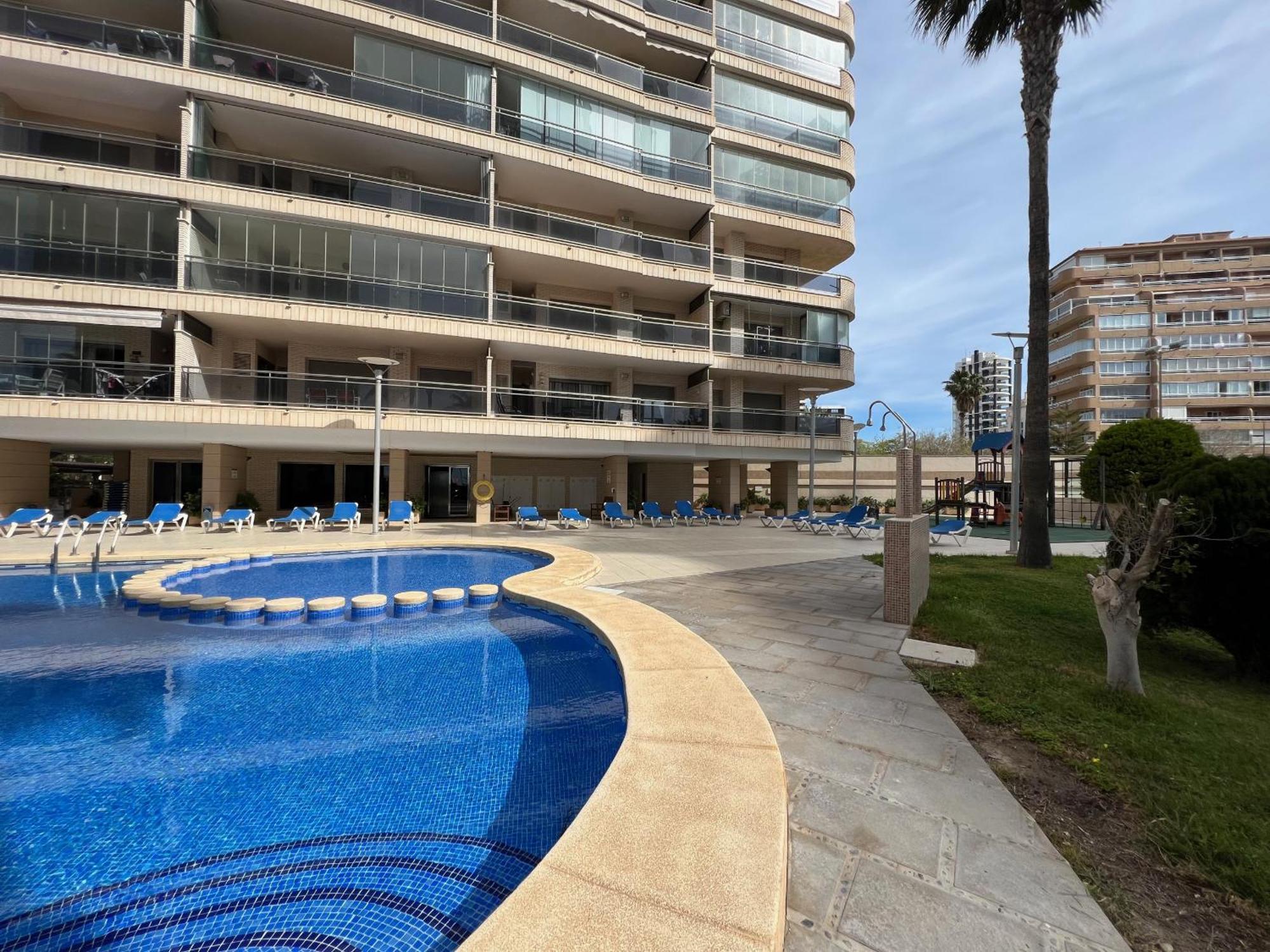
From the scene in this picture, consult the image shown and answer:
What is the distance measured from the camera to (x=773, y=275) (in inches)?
952

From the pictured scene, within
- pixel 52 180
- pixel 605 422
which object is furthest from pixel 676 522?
pixel 52 180

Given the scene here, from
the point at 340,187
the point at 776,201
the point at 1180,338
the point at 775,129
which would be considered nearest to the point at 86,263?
the point at 340,187

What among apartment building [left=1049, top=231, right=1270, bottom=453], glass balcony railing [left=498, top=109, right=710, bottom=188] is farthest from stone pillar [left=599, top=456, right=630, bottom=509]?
apartment building [left=1049, top=231, right=1270, bottom=453]

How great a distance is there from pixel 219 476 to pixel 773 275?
78.9 ft

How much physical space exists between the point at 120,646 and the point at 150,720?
254 cm

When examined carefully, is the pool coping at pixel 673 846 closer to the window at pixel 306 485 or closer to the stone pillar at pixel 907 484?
the stone pillar at pixel 907 484

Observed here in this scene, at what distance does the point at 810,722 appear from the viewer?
12.0 feet

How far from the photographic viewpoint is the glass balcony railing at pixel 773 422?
22141mm

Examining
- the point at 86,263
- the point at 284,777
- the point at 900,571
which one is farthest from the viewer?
the point at 86,263

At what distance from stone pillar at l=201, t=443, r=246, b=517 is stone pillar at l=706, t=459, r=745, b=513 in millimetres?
19279

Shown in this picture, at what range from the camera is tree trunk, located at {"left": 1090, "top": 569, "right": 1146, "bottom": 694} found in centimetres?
416

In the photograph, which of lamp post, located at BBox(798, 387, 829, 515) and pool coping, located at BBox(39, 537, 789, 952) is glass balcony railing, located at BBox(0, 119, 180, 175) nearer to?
pool coping, located at BBox(39, 537, 789, 952)

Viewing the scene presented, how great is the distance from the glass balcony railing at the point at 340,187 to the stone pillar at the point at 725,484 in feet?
47.0

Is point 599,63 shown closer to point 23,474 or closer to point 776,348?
point 776,348
